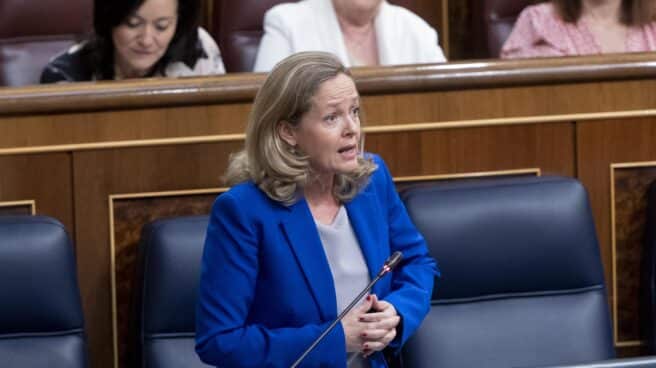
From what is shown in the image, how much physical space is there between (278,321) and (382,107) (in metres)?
0.47

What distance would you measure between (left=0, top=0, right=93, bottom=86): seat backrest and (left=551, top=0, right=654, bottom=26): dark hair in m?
0.65

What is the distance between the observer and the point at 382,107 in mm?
1408

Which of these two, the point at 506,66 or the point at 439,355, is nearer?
the point at 439,355

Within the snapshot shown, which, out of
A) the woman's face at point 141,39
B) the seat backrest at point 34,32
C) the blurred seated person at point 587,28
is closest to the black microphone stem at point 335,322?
the woman's face at point 141,39

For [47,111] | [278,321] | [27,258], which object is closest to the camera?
[278,321]

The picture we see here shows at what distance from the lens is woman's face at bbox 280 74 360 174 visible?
0.98 metres

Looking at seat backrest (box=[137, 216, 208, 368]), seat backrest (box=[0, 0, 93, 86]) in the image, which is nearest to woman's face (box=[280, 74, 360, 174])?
seat backrest (box=[137, 216, 208, 368])

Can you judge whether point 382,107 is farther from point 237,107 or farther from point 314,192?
point 314,192

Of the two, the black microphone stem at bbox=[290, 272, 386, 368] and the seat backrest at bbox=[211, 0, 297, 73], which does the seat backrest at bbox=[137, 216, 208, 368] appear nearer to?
the black microphone stem at bbox=[290, 272, 386, 368]

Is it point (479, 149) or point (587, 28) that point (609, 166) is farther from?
point (587, 28)

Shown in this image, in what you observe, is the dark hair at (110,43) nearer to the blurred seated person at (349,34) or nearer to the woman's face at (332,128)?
the blurred seated person at (349,34)

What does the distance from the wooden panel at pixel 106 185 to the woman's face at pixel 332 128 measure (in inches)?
15.3

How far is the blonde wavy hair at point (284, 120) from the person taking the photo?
3.20 ft

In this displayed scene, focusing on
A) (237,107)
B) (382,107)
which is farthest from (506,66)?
(237,107)
